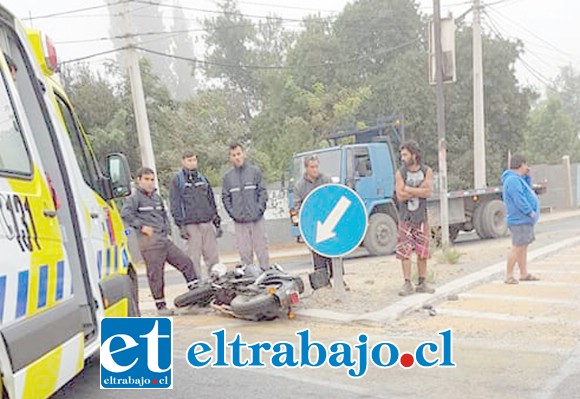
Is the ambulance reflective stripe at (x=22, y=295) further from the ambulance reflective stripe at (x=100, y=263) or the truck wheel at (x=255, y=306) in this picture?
the truck wheel at (x=255, y=306)

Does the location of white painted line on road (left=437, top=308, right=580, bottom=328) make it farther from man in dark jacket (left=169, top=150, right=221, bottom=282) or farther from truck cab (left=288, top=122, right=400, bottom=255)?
truck cab (left=288, top=122, right=400, bottom=255)

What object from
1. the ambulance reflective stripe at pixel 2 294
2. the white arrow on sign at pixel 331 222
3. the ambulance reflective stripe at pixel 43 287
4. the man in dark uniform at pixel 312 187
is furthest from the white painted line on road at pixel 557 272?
the ambulance reflective stripe at pixel 2 294

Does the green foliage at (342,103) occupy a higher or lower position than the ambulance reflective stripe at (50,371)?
higher

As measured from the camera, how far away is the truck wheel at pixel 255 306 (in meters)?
5.95

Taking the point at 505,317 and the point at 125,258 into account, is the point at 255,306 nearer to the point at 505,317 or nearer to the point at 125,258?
the point at 125,258

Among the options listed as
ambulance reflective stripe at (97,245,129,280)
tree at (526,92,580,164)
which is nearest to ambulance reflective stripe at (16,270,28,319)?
ambulance reflective stripe at (97,245,129,280)

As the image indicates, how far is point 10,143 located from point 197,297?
3.72m

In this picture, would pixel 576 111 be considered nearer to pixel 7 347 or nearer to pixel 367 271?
pixel 367 271

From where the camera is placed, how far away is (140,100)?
15.5 meters

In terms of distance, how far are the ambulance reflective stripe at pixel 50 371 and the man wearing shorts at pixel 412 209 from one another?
407 cm

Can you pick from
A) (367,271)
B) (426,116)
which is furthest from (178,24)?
(367,271)

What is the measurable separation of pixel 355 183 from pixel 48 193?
10133 mm

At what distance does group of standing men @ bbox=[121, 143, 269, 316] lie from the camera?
22.9 feet

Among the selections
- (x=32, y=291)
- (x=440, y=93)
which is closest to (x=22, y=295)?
(x=32, y=291)
